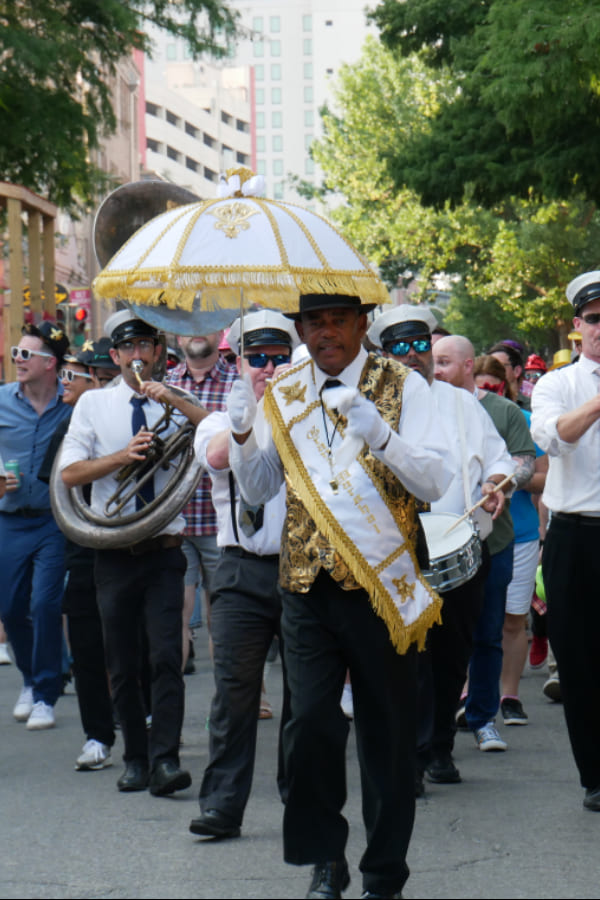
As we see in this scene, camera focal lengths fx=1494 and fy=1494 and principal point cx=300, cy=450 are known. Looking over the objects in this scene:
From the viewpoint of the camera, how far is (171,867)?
5.32m

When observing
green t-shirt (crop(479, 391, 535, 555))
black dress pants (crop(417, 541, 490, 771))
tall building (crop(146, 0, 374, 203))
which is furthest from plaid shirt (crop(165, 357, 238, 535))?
tall building (crop(146, 0, 374, 203))

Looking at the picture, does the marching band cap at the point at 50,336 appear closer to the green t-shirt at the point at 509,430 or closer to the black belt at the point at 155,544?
the black belt at the point at 155,544

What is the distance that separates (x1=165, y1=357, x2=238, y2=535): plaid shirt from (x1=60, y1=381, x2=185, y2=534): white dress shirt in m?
2.01

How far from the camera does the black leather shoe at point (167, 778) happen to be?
6.46m

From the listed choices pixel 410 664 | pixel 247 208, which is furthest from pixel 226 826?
pixel 247 208

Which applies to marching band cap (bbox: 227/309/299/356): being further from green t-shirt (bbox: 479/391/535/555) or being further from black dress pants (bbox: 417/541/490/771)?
green t-shirt (bbox: 479/391/535/555)

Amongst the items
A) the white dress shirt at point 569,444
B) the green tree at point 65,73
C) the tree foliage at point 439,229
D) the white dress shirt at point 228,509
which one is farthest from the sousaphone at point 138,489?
the tree foliage at point 439,229

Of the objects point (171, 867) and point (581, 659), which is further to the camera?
point (581, 659)

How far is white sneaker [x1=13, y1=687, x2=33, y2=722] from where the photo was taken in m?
8.66

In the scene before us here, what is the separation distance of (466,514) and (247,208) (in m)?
1.92

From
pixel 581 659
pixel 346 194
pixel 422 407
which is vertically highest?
pixel 346 194

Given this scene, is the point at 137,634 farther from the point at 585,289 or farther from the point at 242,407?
the point at 585,289

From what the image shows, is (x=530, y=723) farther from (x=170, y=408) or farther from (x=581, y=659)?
(x=170, y=408)

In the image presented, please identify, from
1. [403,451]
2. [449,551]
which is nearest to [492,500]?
[449,551]
